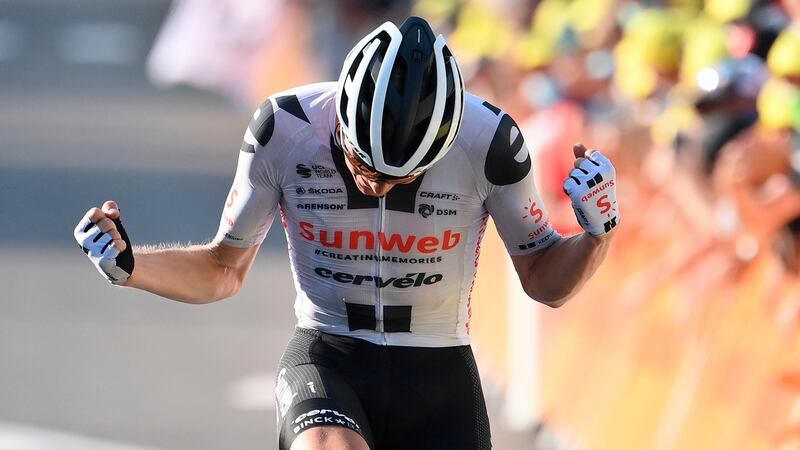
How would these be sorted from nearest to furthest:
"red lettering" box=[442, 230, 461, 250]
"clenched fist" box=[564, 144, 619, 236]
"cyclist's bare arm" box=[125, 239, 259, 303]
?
"clenched fist" box=[564, 144, 619, 236] < "cyclist's bare arm" box=[125, 239, 259, 303] < "red lettering" box=[442, 230, 461, 250]

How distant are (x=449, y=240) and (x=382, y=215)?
0.72 ft

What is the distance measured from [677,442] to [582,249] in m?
2.68

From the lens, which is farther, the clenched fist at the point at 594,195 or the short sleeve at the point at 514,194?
the short sleeve at the point at 514,194

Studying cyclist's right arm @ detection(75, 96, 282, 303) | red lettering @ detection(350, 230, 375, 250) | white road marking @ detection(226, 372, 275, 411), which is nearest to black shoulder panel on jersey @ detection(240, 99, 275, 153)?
cyclist's right arm @ detection(75, 96, 282, 303)

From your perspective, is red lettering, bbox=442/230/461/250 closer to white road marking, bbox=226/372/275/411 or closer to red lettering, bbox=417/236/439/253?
red lettering, bbox=417/236/439/253

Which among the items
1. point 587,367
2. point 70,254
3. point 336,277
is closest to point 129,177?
point 70,254

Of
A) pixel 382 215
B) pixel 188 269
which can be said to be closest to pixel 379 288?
pixel 382 215

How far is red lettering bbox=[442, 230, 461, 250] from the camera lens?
16.0 feet

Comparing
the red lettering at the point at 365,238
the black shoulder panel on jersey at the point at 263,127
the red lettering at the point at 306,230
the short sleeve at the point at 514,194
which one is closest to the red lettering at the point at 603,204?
the short sleeve at the point at 514,194

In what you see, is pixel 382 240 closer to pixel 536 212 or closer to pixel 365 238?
pixel 365 238

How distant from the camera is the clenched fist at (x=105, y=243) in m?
4.57

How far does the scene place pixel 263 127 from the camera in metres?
4.85

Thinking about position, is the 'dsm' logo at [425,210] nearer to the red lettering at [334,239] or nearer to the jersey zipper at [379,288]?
the jersey zipper at [379,288]

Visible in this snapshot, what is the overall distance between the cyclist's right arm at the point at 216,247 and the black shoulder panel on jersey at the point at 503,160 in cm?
63
